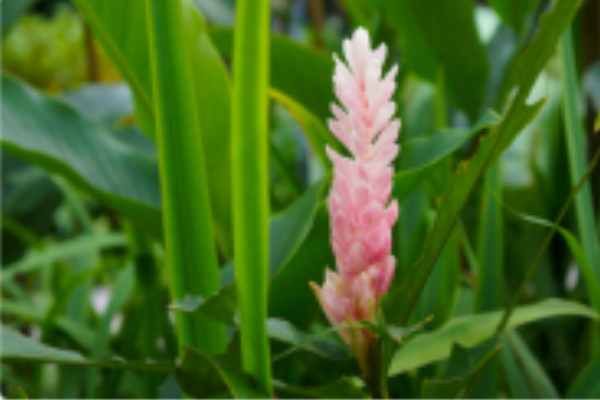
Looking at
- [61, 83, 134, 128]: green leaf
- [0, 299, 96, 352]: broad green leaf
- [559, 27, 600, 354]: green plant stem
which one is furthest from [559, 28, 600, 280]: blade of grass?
[61, 83, 134, 128]: green leaf

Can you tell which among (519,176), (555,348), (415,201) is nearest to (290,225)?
(415,201)

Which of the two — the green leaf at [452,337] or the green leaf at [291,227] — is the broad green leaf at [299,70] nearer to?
the green leaf at [291,227]

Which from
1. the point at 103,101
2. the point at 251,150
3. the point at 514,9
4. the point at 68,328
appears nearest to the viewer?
the point at 251,150

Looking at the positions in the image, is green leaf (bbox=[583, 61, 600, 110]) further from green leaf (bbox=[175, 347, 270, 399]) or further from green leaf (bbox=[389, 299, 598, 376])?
green leaf (bbox=[175, 347, 270, 399])

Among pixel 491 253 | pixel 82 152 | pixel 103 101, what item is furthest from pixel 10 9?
pixel 491 253

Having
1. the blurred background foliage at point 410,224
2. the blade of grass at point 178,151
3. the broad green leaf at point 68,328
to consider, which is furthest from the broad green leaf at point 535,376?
the broad green leaf at point 68,328

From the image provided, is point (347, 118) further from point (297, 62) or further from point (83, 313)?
point (83, 313)

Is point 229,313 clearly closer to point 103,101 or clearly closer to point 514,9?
point 514,9
